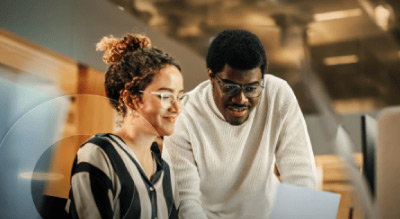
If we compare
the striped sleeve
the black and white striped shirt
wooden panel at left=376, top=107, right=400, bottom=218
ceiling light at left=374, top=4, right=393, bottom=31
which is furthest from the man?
wooden panel at left=376, top=107, right=400, bottom=218

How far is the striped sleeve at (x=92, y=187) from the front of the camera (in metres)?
1.48

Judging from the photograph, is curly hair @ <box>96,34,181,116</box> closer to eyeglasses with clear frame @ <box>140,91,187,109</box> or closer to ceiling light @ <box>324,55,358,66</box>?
eyeglasses with clear frame @ <box>140,91,187,109</box>

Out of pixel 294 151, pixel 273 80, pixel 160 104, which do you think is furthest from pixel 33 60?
pixel 294 151

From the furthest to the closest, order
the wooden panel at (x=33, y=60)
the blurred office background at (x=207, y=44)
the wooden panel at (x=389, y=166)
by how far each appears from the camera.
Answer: the wooden panel at (x=33, y=60)
the blurred office background at (x=207, y=44)
the wooden panel at (x=389, y=166)

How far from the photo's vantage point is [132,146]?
1.63 metres

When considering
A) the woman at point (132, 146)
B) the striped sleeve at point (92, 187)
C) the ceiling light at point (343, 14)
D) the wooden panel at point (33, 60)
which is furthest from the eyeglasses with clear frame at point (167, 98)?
the ceiling light at point (343, 14)

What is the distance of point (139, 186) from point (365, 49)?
113cm

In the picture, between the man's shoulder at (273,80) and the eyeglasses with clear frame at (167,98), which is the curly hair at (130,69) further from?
the man's shoulder at (273,80)

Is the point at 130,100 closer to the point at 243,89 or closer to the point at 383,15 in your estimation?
the point at 243,89

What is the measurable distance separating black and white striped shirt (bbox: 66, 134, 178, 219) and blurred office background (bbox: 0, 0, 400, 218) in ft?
0.49

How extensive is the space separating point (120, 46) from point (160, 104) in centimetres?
33

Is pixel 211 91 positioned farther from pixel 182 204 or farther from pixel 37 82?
pixel 37 82

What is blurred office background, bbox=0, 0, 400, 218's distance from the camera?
1842 mm

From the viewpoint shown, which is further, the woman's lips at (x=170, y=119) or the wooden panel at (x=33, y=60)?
the wooden panel at (x=33, y=60)
